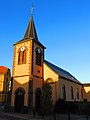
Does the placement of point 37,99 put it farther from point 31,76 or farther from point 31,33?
point 31,33

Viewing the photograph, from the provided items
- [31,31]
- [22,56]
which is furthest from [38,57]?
[31,31]

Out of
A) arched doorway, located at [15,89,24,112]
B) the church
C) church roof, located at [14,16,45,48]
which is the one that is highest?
church roof, located at [14,16,45,48]

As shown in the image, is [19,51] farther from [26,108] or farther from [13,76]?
[26,108]

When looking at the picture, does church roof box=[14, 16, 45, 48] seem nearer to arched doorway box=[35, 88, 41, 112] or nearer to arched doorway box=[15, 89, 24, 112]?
arched doorway box=[35, 88, 41, 112]

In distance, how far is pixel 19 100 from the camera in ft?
88.9

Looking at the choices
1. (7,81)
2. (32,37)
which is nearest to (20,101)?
(32,37)

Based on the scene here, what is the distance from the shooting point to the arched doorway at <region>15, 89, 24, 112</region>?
26.6 meters

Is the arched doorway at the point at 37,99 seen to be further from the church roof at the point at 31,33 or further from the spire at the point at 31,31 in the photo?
the spire at the point at 31,31

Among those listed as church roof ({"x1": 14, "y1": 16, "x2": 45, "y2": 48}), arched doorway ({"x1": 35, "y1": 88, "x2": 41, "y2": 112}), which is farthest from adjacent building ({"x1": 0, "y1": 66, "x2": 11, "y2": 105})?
arched doorway ({"x1": 35, "y1": 88, "x2": 41, "y2": 112})

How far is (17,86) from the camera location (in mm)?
28031

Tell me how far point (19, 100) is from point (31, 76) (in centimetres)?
445

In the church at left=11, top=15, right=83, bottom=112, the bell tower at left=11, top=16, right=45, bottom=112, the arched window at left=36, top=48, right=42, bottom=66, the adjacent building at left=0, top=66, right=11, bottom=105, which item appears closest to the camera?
the bell tower at left=11, top=16, right=45, bottom=112

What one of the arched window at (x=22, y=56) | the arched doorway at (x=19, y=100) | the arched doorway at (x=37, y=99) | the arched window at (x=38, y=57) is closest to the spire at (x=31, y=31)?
the arched window at (x=38, y=57)

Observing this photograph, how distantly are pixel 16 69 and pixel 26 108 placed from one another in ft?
23.7
